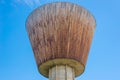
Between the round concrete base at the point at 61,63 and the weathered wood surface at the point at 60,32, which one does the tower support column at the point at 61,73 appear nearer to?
the round concrete base at the point at 61,63

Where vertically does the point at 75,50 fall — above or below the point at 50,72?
above

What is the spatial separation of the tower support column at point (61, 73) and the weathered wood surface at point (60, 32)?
3.65 ft

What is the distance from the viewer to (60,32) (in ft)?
77.6

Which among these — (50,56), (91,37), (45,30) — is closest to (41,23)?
(45,30)

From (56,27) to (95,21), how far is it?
500cm

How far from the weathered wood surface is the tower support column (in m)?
1.11

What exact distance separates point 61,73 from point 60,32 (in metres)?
3.66

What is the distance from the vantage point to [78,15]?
24.7 metres

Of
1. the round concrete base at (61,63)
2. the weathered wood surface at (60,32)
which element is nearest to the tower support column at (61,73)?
the round concrete base at (61,63)

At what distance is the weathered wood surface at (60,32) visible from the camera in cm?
2347

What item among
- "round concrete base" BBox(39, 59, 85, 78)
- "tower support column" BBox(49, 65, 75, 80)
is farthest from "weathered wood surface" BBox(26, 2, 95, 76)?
"tower support column" BBox(49, 65, 75, 80)

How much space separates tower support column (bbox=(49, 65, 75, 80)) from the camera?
23109 mm

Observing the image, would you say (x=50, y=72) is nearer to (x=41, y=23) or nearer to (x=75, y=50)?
(x=75, y=50)

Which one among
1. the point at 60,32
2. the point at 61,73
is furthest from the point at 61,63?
the point at 60,32
